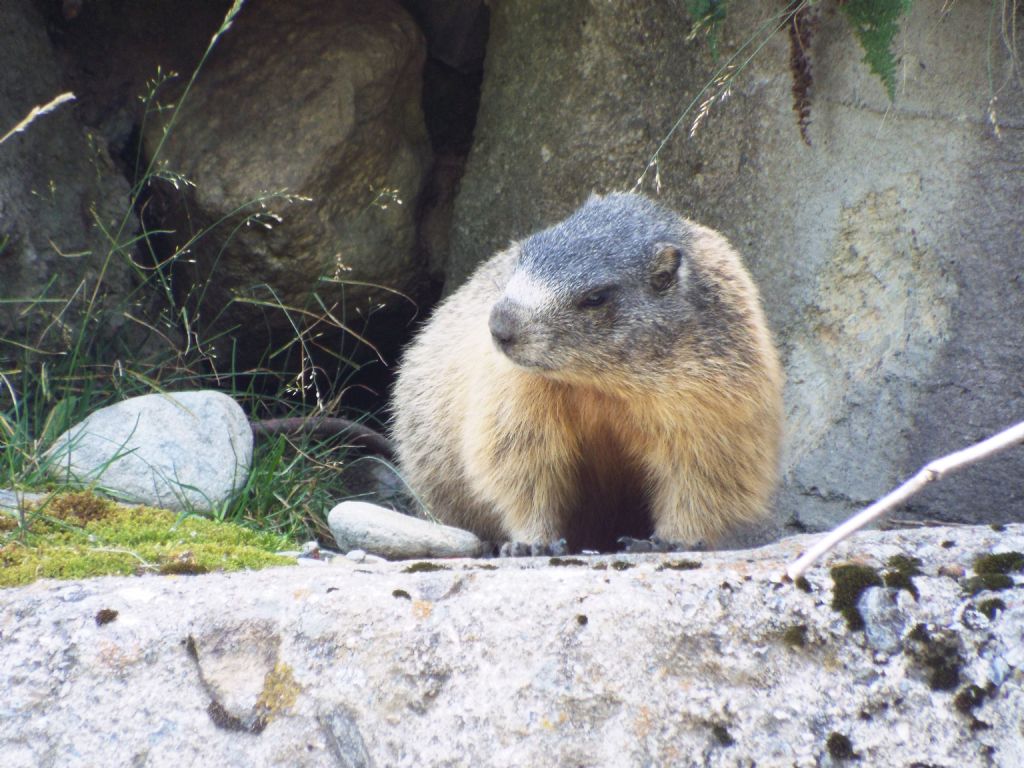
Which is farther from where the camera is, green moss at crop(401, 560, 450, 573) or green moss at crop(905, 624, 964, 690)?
green moss at crop(401, 560, 450, 573)

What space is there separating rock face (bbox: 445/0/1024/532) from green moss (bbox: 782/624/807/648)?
288 cm

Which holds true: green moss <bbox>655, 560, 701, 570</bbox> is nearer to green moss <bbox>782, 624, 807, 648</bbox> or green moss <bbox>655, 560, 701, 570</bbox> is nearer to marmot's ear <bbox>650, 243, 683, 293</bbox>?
green moss <bbox>782, 624, 807, 648</bbox>

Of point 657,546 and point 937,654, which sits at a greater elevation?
point 937,654

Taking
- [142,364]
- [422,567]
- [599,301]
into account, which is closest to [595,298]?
[599,301]

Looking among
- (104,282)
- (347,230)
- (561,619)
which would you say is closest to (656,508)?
(561,619)

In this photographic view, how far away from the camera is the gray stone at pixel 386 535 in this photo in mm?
4320

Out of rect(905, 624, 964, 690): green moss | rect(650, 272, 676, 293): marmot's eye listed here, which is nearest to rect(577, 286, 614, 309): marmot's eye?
rect(650, 272, 676, 293): marmot's eye

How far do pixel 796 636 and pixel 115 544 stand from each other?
2.18m

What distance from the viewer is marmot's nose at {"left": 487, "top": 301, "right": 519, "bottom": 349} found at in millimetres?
4219

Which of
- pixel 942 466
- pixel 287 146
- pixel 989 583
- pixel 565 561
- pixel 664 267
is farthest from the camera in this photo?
pixel 287 146

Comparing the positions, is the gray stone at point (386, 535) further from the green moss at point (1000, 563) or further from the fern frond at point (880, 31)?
the fern frond at point (880, 31)

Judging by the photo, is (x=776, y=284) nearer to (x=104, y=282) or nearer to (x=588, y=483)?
(x=588, y=483)

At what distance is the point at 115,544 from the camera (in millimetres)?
3646

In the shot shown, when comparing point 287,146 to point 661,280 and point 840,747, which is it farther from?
point 840,747
